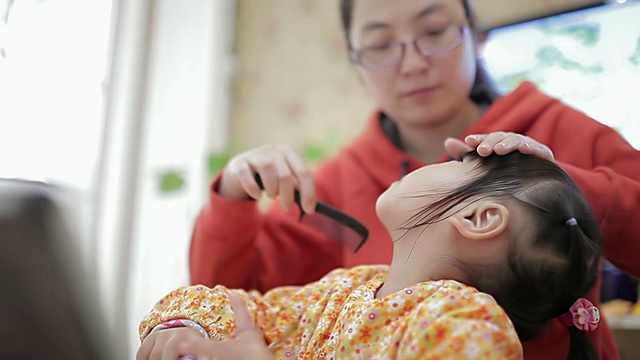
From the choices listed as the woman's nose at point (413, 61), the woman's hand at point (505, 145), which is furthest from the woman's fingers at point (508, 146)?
the woman's nose at point (413, 61)

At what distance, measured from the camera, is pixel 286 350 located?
2.19ft

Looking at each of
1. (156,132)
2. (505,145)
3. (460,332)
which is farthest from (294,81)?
(460,332)

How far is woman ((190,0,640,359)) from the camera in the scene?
0.76 m

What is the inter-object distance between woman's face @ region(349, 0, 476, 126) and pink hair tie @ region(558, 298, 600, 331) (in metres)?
0.42

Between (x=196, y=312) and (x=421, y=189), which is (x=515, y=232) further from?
(x=196, y=312)

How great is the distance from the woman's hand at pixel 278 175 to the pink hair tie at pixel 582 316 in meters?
0.35

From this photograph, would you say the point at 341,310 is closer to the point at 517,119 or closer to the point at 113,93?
the point at 517,119

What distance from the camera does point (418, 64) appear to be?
3.05ft

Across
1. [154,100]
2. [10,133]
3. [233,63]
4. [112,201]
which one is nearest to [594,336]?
[10,133]

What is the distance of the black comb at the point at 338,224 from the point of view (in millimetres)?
821

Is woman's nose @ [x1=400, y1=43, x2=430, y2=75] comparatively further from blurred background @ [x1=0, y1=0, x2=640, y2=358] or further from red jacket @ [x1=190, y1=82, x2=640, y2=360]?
blurred background @ [x1=0, y1=0, x2=640, y2=358]

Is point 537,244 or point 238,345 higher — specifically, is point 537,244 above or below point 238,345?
above

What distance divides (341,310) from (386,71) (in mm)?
468

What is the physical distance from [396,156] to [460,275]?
39 centimetres
